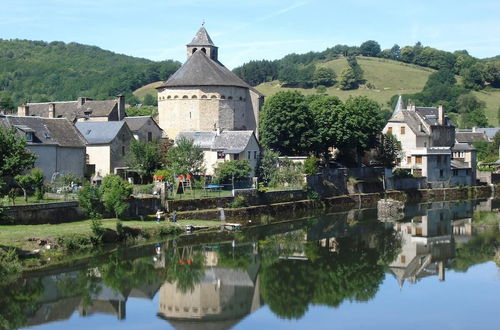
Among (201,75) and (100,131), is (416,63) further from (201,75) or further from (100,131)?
(100,131)

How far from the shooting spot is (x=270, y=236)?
44.8m

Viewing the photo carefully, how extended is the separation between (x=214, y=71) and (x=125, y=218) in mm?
28147

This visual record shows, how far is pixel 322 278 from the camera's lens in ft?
109

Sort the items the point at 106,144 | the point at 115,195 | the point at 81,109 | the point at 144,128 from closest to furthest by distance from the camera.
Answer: the point at 115,195 → the point at 106,144 → the point at 144,128 → the point at 81,109

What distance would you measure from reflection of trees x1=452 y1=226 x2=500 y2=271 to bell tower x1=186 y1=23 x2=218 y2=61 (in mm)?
36799

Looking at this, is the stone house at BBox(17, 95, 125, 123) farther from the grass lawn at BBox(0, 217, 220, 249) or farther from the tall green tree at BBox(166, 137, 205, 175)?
the grass lawn at BBox(0, 217, 220, 249)

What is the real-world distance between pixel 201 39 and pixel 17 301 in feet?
165

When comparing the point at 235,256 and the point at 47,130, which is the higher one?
the point at 47,130

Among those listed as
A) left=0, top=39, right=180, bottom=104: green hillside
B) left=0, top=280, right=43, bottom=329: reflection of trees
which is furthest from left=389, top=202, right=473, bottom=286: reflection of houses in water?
left=0, top=39, right=180, bottom=104: green hillside

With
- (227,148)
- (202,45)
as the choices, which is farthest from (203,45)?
(227,148)

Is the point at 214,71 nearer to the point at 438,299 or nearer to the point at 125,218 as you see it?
the point at 125,218

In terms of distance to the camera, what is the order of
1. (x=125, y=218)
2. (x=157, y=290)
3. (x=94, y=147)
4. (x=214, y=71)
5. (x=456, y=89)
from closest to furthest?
(x=157, y=290) < (x=125, y=218) < (x=94, y=147) < (x=214, y=71) < (x=456, y=89)

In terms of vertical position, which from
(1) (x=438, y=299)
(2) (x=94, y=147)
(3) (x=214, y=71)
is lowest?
(1) (x=438, y=299)

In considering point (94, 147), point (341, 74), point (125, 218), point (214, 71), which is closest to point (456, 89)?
point (341, 74)
